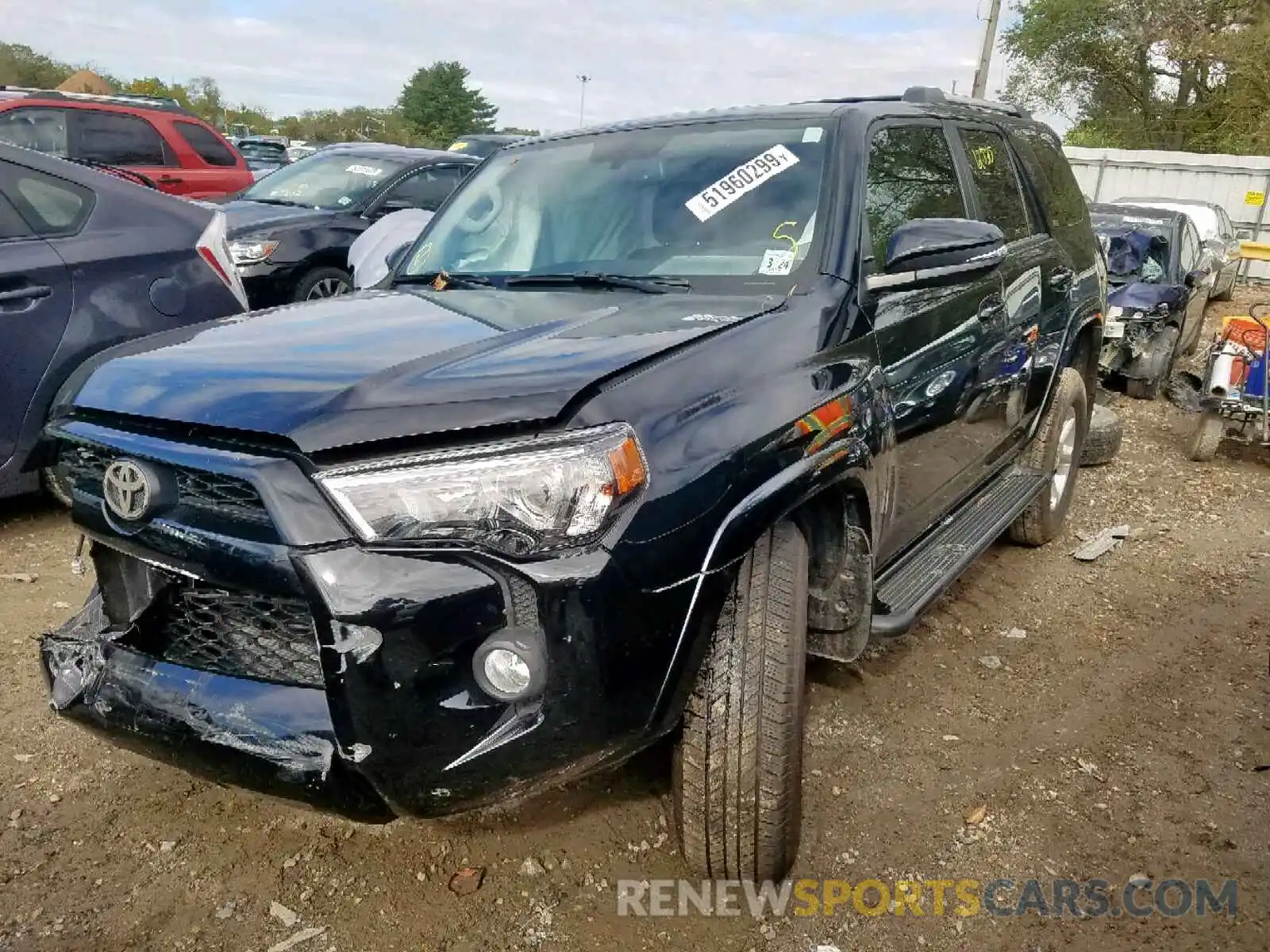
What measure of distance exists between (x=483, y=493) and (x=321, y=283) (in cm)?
610

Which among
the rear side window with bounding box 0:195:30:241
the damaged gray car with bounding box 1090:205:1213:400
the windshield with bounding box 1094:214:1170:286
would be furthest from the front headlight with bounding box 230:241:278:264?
the windshield with bounding box 1094:214:1170:286

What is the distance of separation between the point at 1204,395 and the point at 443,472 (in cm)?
659

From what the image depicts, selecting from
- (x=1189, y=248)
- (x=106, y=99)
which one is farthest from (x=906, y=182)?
(x=106, y=99)

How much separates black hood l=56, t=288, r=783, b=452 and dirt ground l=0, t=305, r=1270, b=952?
1075 millimetres

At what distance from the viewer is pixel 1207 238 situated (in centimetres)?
1291

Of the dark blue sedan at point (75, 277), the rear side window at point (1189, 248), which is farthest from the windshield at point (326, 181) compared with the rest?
the rear side window at point (1189, 248)

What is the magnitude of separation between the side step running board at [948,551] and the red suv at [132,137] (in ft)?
29.0

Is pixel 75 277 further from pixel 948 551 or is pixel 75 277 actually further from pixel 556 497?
pixel 948 551

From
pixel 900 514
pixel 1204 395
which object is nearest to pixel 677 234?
pixel 900 514

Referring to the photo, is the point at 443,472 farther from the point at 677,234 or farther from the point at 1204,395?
the point at 1204,395

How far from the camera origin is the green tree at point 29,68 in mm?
48219

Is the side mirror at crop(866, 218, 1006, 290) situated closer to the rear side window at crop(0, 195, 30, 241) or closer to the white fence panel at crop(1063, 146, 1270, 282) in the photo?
the rear side window at crop(0, 195, 30, 241)

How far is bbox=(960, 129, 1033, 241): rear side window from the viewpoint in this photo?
3.87 m

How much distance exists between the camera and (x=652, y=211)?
311 centimetres
